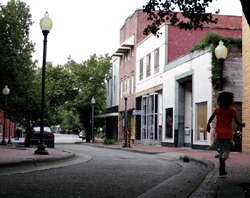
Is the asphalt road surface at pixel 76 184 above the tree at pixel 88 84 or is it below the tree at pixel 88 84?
below

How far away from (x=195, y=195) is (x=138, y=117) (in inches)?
1186

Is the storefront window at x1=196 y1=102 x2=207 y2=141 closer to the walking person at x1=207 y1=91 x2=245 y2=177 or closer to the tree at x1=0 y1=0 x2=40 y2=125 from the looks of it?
the tree at x1=0 y1=0 x2=40 y2=125

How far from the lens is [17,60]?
2683cm

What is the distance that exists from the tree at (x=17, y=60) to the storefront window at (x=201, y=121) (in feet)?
39.8

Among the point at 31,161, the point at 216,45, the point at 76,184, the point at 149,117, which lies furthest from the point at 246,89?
the point at 149,117

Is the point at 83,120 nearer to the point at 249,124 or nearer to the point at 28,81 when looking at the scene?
the point at 28,81

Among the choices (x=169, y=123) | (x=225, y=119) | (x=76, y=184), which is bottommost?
(x=76, y=184)

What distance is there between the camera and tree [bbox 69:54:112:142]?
142 feet

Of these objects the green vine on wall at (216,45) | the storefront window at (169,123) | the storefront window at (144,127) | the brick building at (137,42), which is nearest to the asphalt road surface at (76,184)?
the green vine on wall at (216,45)

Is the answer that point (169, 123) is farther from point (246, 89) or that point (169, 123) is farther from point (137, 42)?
point (137, 42)

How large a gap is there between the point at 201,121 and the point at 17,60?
13.0m

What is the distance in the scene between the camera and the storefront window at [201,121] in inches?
858

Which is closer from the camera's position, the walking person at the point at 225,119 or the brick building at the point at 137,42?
the walking person at the point at 225,119

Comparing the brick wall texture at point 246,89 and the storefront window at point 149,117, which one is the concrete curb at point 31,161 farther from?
the storefront window at point 149,117
